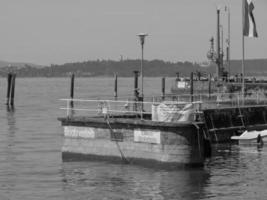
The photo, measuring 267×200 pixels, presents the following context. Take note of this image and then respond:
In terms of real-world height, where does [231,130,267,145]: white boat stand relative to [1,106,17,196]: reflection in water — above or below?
above

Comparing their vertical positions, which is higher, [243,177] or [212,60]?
[212,60]

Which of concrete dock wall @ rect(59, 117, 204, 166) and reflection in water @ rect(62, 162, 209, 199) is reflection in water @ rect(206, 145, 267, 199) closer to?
reflection in water @ rect(62, 162, 209, 199)

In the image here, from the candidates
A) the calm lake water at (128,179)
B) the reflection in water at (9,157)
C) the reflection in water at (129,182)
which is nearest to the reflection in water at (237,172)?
the calm lake water at (128,179)

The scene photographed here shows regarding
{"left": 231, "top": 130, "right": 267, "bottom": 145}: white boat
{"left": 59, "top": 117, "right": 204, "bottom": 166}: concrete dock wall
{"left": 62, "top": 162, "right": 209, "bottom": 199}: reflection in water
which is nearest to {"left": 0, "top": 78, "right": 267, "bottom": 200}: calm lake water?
{"left": 62, "top": 162, "right": 209, "bottom": 199}: reflection in water

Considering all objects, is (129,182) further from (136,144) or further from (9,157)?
(9,157)

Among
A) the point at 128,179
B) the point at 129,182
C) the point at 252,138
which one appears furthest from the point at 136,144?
the point at 252,138

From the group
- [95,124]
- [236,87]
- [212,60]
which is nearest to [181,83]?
[212,60]

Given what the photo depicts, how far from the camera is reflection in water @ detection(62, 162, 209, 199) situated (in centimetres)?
2889

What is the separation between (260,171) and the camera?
34125 mm

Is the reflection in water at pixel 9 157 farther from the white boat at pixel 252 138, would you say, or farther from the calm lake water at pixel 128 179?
the white boat at pixel 252 138

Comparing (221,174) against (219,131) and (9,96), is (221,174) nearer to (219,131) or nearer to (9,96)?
(219,131)

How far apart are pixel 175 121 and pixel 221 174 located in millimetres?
3123

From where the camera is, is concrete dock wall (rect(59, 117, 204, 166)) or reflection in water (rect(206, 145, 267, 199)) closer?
reflection in water (rect(206, 145, 267, 199))

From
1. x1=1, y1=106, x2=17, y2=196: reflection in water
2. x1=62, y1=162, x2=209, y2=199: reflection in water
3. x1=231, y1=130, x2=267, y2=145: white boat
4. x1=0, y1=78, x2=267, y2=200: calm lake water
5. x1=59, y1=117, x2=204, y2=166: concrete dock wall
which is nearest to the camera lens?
x1=62, y1=162, x2=209, y2=199: reflection in water
